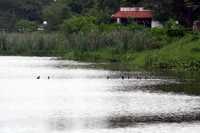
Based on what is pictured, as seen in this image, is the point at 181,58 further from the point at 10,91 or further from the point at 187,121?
the point at 187,121

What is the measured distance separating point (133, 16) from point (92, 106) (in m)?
80.0

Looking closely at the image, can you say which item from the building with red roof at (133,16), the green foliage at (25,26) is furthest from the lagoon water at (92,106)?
the green foliage at (25,26)

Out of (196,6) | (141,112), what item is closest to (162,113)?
(141,112)

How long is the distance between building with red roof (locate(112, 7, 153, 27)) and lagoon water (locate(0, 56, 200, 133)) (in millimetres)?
55816

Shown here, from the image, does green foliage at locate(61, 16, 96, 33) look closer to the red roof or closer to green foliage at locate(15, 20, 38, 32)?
the red roof

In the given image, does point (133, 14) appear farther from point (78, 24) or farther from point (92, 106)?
point (92, 106)

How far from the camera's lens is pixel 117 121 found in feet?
117

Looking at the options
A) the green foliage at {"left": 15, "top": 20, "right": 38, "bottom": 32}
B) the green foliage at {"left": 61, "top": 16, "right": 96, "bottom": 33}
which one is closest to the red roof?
the green foliage at {"left": 61, "top": 16, "right": 96, "bottom": 33}

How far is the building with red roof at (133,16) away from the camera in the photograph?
120875 millimetres

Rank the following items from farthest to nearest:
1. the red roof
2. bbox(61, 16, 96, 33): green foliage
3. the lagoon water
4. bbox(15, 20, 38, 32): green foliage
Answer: bbox(15, 20, 38, 32): green foliage, the red roof, bbox(61, 16, 96, 33): green foliage, the lagoon water

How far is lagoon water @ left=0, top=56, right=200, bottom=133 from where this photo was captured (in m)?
33.7

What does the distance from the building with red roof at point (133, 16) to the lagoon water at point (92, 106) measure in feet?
183

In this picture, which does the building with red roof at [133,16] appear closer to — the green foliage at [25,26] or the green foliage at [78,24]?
the green foliage at [78,24]

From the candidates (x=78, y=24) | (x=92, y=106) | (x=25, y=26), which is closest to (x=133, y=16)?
(x=78, y=24)
